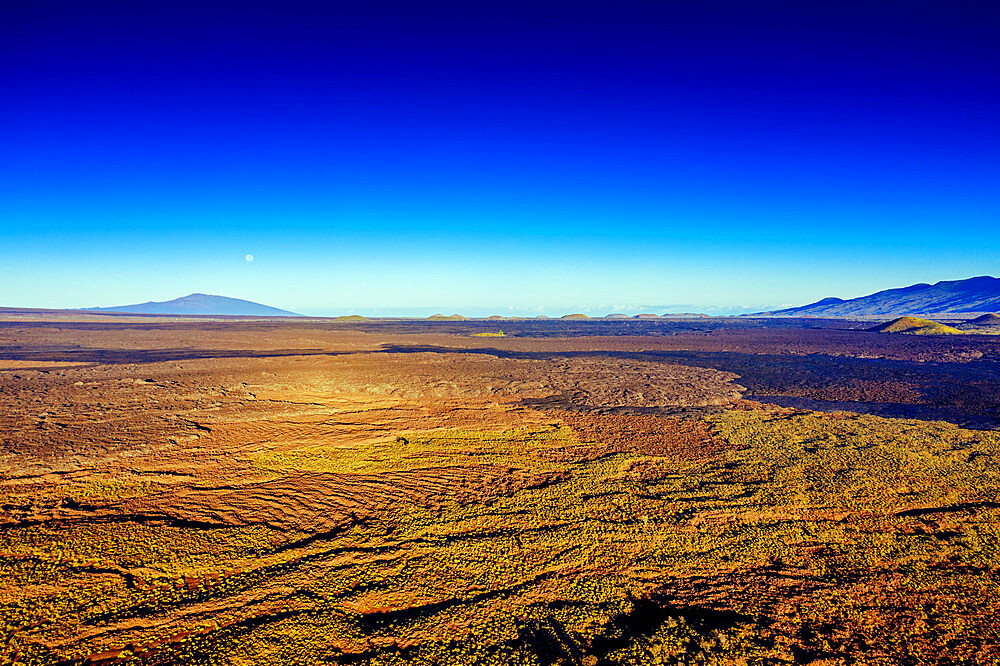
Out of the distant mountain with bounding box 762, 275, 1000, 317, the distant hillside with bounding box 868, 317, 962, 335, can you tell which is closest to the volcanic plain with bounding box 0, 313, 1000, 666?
the distant hillside with bounding box 868, 317, 962, 335

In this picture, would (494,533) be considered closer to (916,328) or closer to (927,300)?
(916,328)

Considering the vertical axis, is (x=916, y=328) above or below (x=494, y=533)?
above

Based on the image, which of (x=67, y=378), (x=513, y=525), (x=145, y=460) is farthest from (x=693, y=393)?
(x=67, y=378)

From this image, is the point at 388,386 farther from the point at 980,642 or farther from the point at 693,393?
the point at 980,642

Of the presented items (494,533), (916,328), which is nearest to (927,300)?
(916,328)

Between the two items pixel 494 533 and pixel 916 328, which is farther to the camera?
pixel 916 328

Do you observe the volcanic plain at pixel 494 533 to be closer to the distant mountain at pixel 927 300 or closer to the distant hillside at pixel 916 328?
the distant hillside at pixel 916 328

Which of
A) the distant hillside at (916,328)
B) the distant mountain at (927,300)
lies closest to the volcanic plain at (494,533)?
the distant hillside at (916,328)
